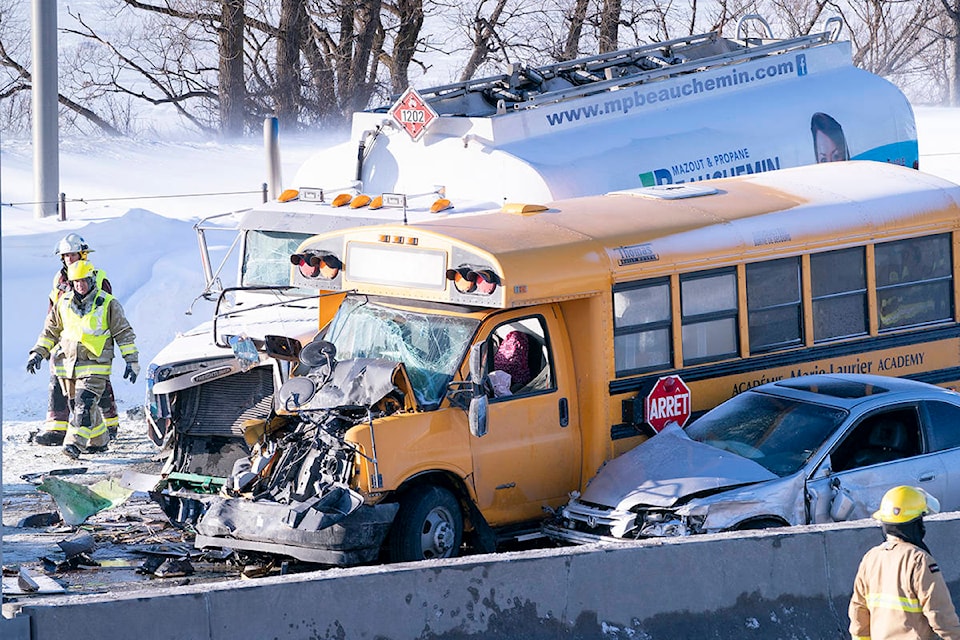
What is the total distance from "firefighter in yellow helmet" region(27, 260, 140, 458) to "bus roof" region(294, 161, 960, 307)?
169 inches

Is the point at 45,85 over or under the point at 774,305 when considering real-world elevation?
over

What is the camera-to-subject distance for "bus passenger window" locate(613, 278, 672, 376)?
1012 cm

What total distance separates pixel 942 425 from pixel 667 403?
1810 millimetres

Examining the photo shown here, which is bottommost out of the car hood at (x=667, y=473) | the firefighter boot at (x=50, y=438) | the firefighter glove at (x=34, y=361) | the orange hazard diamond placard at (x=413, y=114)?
the car hood at (x=667, y=473)

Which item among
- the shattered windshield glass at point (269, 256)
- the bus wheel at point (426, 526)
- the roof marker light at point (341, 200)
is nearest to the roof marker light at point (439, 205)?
the roof marker light at point (341, 200)

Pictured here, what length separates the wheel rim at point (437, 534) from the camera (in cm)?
930

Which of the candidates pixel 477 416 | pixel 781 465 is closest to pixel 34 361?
pixel 477 416

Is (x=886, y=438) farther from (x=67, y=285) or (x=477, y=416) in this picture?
(x=67, y=285)

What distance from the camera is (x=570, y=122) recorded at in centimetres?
1402

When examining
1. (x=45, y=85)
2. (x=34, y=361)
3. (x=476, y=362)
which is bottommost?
(x=476, y=362)

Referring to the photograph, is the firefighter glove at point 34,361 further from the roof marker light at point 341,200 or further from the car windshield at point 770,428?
the car windshield at point 770,428

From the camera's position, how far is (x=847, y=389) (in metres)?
9.93

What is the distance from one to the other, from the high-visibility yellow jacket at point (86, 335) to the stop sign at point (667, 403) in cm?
587

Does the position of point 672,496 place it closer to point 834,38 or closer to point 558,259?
point 558,259
